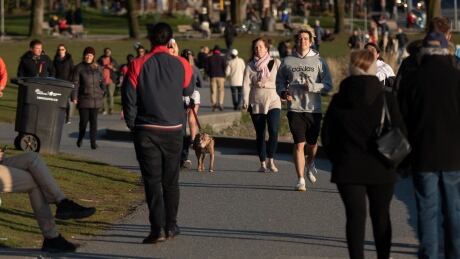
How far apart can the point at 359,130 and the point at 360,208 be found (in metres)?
0.52

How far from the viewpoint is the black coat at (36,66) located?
2505 cm

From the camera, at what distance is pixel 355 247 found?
915cm

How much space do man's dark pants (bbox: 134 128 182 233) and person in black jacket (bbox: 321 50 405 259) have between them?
7.70 feet

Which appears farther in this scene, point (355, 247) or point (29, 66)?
point (29, 66)

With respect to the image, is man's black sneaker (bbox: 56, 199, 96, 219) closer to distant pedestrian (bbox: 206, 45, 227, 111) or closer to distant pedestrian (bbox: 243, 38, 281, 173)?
distant pedestrian (bbox: 243, 38, 281, 173)

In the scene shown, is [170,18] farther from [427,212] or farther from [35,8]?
[427,212]

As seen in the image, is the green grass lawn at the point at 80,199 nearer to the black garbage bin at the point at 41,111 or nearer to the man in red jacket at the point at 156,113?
the black garbage bin at the point at 41,111

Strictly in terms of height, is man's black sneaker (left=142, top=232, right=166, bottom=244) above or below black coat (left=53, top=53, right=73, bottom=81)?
above

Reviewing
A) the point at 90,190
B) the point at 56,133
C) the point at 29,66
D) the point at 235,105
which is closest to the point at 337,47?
the point at 235,105

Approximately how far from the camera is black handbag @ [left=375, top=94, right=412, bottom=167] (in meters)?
8.95

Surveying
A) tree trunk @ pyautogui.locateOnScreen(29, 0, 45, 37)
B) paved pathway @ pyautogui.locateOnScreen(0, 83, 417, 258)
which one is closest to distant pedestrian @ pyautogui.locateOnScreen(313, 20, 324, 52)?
paved pathway @ pyautogui.locateOnScreen(0, 83, 417, 258)

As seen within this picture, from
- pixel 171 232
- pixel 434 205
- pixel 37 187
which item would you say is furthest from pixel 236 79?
pixel 434 205

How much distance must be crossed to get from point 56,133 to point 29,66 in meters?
5.19

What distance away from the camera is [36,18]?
62.7 m
